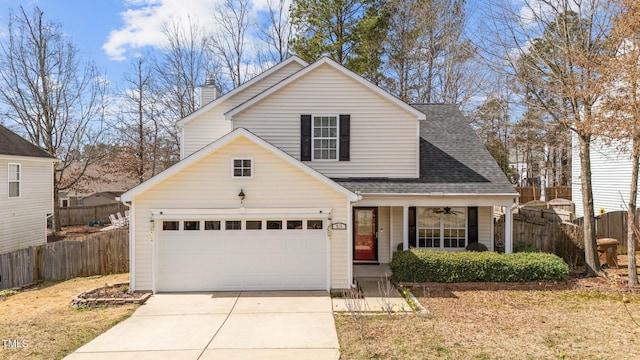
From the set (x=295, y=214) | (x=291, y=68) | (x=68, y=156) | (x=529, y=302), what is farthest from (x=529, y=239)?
(x=68, y=156)

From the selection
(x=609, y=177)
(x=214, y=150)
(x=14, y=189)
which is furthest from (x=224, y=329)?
(x=609, y=177)

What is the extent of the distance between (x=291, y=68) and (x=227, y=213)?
280 inches

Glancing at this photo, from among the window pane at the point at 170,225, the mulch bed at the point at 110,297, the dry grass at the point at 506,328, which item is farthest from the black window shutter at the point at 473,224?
the mulch bed at the point at 110,297

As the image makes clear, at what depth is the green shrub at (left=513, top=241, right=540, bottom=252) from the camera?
525 inches

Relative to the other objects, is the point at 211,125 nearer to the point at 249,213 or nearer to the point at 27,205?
the point at 249,213

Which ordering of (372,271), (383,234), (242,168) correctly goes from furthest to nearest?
(383,234) → (372,271) → (242,168)

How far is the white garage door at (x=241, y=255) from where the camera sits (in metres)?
11.0

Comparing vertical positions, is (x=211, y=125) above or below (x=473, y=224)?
above

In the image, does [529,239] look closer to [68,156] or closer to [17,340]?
[17,340]

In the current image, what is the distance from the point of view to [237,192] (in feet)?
36.2

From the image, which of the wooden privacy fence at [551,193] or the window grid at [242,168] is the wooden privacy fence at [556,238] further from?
the wooden privacy fence at [551,193]

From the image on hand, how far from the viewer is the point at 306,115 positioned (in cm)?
1349

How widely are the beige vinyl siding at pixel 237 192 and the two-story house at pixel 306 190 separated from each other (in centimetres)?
3

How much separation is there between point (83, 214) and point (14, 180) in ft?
39.8
